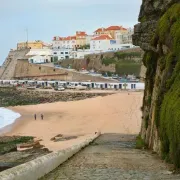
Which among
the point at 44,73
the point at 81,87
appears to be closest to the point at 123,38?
the point at 44,73

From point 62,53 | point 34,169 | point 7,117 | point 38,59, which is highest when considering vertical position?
point 62,53

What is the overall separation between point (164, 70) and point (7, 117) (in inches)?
1635

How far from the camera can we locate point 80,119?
162 feet

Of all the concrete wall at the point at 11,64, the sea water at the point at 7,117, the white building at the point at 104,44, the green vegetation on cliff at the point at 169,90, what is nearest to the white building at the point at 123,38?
the white building at the point at 104,44

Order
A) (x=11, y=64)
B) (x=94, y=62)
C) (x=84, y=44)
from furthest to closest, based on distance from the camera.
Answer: (x=84, y=44) < (x=11, y=64) < (x=94, y=62)

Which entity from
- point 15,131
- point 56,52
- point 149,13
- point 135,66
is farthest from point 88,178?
point 56,52

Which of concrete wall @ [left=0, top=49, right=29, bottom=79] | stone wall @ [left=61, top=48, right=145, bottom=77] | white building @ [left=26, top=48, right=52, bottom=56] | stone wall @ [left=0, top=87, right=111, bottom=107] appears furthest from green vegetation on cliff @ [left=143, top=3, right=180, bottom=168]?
white building @ [left=26, top=48, right=52, bottom=56]

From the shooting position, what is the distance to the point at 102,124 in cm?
4384

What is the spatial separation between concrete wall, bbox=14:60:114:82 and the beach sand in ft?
119

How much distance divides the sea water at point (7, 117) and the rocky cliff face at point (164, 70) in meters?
28.2

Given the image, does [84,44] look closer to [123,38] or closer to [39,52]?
[123,38]

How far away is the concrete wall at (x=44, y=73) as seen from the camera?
348 ft

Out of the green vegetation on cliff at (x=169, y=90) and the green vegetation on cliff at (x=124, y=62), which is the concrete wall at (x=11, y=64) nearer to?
the green vegetation on cliff at (x=124, y=62)

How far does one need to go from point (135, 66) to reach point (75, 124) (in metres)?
66.7
